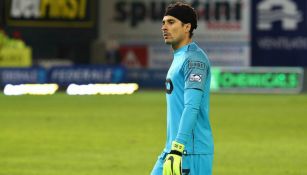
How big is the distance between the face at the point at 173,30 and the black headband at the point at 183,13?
0.03 metres

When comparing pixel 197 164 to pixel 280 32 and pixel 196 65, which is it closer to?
pixel 196 65

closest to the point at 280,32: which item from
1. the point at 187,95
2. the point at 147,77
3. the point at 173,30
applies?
the point at 147,77

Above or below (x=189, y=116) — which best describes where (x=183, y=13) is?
above

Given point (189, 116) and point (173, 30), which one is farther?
point (173, 30)

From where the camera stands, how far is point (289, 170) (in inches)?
560

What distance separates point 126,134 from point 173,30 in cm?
1284

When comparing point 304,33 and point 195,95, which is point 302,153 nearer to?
point 195,95

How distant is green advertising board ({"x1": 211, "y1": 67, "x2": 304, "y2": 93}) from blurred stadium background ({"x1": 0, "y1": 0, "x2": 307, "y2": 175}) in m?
0.03

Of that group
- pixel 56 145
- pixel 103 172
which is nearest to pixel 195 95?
pixel 103 172

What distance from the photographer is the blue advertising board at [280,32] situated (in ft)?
120

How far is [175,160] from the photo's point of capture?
21.1 ft

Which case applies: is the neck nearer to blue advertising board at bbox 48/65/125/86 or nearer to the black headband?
the black headband

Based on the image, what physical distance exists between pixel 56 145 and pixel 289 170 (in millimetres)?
4805

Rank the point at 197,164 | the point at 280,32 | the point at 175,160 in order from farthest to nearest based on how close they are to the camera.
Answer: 1. the point at 280,32
2. the point at 197,164
3. the point at 175,160
